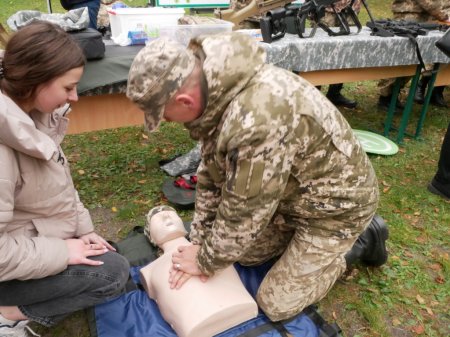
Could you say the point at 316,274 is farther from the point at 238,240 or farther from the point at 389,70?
the point at 389,70

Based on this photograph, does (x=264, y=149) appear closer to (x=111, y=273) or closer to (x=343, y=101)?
(x=111, y=273)

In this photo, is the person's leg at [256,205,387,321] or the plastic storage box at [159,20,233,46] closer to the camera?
the person's leg at [256,205,387,321]

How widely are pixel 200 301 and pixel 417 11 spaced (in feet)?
15.4

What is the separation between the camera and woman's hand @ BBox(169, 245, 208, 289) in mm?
1771

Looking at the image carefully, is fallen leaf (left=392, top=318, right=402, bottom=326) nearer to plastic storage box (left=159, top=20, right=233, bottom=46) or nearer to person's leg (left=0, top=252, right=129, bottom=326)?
person's leg (left=0, top=252, right=129, bottom=326)

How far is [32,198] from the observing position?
146 cm

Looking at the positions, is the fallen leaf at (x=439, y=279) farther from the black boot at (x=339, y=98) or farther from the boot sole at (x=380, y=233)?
the black boot at (x=339, y=98)

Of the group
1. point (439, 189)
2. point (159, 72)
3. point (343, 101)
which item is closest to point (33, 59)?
point (159, 72)

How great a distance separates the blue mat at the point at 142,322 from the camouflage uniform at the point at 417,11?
3222 millimetres

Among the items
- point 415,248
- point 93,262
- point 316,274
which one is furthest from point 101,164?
point 415,248

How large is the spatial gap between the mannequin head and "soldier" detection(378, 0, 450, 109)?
10.4 feet

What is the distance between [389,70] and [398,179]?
1032 mm

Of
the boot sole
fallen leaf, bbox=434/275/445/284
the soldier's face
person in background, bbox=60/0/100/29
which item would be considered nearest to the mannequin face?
the soldier's face

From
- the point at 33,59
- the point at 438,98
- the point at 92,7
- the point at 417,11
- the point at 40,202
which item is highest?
the point at 33,59
